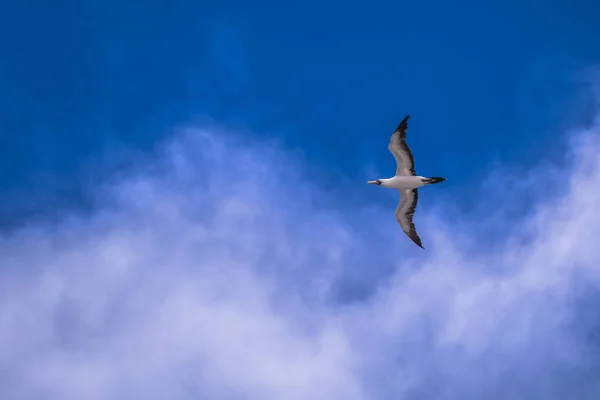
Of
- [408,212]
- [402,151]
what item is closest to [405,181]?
[402,151]

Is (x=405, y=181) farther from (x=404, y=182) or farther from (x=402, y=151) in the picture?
(x=402, y=151)

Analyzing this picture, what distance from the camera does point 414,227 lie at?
87438 mm

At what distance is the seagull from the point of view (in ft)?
260

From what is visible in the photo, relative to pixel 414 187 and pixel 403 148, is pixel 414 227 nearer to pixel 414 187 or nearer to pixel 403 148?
pixel 414 187

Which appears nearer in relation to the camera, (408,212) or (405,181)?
(405,181)

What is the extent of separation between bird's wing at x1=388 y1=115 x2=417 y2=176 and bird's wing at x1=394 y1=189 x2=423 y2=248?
408cm

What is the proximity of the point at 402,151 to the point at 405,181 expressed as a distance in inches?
164

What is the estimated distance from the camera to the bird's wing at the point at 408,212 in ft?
283

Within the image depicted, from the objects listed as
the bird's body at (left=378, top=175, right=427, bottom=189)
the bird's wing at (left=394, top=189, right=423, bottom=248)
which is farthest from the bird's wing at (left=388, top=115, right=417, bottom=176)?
the bird's wing at (left=394, top=189, right=423, bottom=248)

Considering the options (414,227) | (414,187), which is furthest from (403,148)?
(414,227)

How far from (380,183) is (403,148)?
7397mm

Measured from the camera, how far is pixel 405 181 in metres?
83.0

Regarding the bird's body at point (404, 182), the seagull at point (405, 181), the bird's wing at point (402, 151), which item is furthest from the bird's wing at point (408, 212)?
the bird's wing at point (402, 151)

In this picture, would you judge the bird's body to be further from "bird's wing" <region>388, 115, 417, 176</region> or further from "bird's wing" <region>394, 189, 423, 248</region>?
"bird's wing" <region>394, 189, 423, 248</region>
